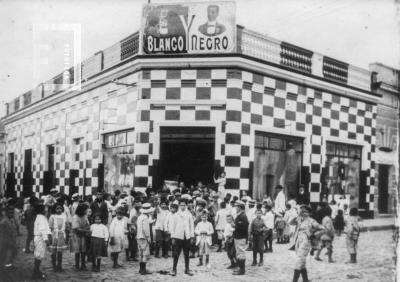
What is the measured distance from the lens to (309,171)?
43.6 ft

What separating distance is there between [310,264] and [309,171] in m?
5.04

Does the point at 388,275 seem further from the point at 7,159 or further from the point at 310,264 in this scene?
the point at 7,159

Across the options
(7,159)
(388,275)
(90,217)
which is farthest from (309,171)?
(7,159)

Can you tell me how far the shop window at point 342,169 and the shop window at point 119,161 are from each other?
6319mm

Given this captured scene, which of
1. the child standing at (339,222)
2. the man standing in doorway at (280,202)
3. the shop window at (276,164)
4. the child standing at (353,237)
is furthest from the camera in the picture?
the child standing at (339,222)

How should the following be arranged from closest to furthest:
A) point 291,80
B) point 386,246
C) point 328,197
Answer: point 386,246 → point 291,80 → point 328,197

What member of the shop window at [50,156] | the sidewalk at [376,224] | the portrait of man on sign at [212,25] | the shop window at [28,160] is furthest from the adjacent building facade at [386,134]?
the shop window at [28,160]

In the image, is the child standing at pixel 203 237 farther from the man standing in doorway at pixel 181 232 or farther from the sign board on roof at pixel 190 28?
the sign board on roof at pixel 190 28

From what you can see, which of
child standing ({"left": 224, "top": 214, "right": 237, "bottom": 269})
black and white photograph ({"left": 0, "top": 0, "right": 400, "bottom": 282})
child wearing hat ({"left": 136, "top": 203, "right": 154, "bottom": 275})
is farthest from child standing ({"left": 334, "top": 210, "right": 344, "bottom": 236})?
child wearing hat ({"left": 136, "top": 203, "right": 154, "bottom": 275})

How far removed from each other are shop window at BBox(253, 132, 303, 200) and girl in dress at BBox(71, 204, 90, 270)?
539 centimetres

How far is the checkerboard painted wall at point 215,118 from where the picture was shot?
11477mm

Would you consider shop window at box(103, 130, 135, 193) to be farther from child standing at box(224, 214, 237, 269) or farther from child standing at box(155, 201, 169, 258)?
child standing at box(224, 214, 237, 269)

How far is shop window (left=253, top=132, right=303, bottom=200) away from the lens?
12223mm

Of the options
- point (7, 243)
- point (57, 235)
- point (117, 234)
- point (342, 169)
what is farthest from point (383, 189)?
point (7, 243)
